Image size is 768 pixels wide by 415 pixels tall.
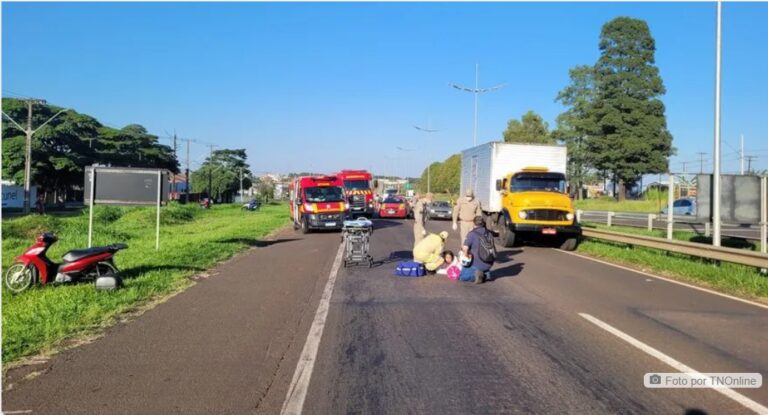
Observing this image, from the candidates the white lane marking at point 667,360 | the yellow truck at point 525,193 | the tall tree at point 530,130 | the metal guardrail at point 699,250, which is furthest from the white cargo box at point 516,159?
the tall tree at point 530,130

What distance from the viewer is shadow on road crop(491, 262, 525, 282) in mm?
12539

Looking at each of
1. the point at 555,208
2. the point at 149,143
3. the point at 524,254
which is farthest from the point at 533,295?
the point at 149,143

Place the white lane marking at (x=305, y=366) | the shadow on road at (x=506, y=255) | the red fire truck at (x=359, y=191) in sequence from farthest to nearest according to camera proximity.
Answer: the red fire truck at (x=359, y=191)
the shadow on road at (x=506, y=255)
the white lane marking at (x=305, y=366)

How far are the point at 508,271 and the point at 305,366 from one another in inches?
327

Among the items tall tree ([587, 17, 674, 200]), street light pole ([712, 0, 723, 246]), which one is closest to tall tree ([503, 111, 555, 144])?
tall tree ([587, 17, 674, 200])

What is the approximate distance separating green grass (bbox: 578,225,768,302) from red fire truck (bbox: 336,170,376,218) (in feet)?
62.7

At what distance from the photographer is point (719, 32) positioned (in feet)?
48.2

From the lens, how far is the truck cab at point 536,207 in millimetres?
18234

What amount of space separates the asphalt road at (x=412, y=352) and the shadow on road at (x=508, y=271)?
4.42 feet

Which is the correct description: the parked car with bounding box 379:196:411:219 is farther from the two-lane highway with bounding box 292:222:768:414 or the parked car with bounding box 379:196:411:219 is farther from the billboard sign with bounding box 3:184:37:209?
the billboard sign with bounding box 3:184:37:209

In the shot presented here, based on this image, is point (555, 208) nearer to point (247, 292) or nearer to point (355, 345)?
point (247, 292)

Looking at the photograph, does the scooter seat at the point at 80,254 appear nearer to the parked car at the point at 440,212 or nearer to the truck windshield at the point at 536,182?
the truck windshield at the point at 536,182

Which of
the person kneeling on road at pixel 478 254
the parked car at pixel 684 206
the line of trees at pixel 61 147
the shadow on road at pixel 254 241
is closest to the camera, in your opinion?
the person kneeling on road at pixel 478 254

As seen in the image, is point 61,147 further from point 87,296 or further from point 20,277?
point 87,296
